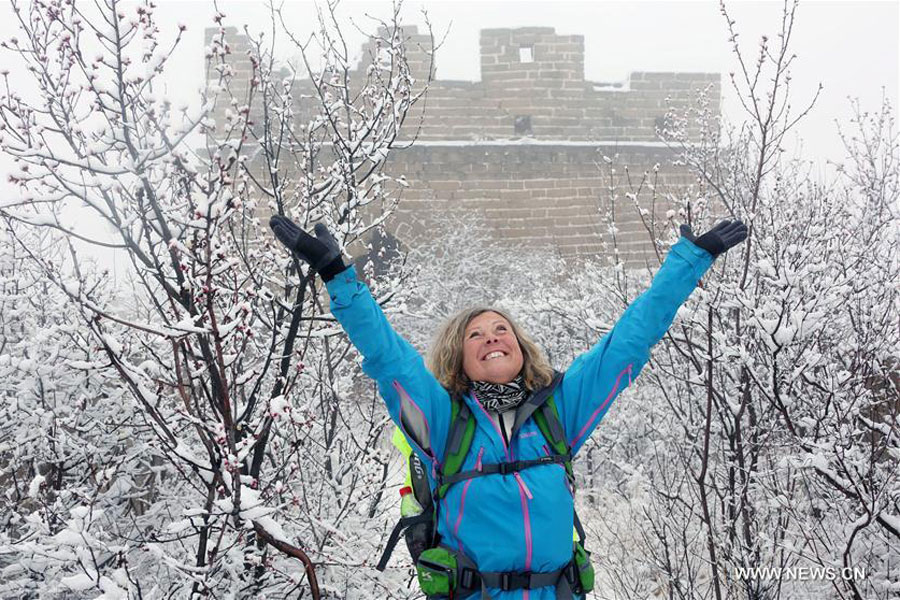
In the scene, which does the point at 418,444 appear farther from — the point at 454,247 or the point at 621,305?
the point at 454,247

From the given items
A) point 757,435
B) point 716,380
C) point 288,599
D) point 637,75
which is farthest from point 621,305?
point 637,75

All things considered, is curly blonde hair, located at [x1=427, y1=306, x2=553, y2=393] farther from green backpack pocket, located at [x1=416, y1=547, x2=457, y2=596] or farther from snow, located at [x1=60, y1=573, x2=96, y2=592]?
snow, located at [x1=60, y1=573, x2=96, y2=592]

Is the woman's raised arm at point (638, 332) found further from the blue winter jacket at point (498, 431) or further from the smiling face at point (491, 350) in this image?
the smiling face at point (491, 350)

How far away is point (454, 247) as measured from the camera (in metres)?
11.0

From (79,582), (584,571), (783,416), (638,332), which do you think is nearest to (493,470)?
(584,571)

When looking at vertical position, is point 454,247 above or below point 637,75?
below

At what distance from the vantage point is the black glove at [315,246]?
5.97 ft

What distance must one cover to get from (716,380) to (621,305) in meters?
1.77

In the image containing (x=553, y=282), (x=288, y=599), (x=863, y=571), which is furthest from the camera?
(x=553, y=282)

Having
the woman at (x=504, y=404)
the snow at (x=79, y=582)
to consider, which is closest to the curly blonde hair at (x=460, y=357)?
the woman at (x=504, y=404)

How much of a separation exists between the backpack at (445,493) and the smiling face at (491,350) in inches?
4.3

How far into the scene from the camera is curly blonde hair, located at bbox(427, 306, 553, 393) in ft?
7.29

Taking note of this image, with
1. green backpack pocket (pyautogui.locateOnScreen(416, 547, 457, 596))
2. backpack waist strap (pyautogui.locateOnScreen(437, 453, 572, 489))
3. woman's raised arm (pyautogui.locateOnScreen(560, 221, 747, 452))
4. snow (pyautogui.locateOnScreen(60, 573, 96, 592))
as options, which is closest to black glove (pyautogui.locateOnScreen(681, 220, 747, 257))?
woman's raised arm (pyautogui.locateOnScreen(560, 221, 747, 452))

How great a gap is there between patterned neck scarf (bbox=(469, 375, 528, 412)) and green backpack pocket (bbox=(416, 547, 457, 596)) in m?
0.42
